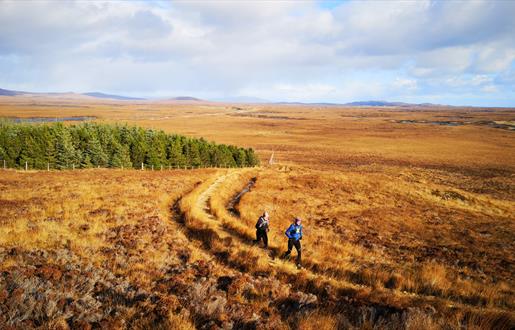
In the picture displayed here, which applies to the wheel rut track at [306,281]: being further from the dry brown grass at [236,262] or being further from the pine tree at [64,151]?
the pine tree at [64,151]

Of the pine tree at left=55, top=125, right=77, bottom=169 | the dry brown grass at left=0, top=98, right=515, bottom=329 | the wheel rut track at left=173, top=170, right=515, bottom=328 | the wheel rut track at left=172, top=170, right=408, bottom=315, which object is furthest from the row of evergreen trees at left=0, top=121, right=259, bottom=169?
the wheel rut track at left=173, top=170, right=515, bottom=328

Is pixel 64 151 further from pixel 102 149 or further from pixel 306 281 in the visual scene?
pixel 306 281

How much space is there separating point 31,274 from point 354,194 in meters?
29.4

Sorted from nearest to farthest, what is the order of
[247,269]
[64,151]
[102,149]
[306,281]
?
[306,281]
[247,269]
[64,151]
[102,149]

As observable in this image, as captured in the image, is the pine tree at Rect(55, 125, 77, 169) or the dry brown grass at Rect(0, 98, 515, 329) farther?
the pine tree at Rect(55, 125, 77, 169)

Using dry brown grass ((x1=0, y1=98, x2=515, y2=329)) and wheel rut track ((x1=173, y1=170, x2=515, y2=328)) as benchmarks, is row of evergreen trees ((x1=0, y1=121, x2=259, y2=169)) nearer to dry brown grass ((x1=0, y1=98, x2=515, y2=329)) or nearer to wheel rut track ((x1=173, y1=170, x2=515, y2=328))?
dry brown grass ((x1=0, y1=98, x2=515, y2=329))

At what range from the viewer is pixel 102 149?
179 ft

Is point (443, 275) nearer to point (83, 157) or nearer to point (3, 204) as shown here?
point (3, 204)

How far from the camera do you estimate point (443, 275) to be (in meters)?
11.8

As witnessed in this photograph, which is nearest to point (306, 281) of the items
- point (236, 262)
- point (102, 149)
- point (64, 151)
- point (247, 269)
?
point (247, 269)

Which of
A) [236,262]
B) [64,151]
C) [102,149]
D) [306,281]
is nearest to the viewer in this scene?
[306,281]

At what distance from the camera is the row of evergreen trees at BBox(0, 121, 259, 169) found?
4969cm

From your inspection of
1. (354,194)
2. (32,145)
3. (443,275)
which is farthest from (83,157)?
(443,275)

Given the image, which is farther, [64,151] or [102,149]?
[102,149]
